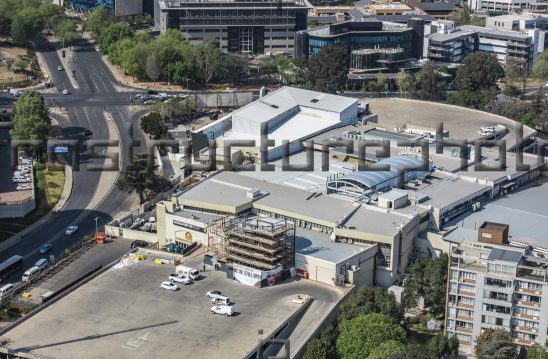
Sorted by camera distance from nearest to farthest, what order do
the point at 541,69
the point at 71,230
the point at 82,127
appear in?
1. the point at 71,230
2. the point at 82,127
3. the point at 541,69

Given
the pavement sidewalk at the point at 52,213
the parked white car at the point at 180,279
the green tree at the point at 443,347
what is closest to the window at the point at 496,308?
the green tree at the point at 443,347

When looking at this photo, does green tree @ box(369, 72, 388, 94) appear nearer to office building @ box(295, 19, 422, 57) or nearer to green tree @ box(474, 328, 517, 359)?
office building @ box(295, 19, 422, 57)

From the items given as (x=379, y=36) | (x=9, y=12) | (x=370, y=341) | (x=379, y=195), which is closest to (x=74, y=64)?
(x=9, y=12)

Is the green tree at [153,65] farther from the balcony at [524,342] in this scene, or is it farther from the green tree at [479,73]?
the balcony at [524,342]

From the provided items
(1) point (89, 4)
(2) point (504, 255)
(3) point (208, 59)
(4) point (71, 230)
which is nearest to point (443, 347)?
(2) point (504, 255)

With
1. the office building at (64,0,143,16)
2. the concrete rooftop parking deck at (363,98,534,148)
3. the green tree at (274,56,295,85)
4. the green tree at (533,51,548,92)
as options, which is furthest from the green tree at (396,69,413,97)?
the office building at (64,0,143,16)

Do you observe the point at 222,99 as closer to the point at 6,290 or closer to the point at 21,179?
the point at 21,179
